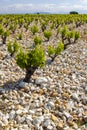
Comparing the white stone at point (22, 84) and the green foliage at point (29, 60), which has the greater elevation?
the green foliage at point (29, 60)

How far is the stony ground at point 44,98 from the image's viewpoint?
9.78m

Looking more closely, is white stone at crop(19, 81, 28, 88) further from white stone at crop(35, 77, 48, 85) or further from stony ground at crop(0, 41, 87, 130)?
white stone at crop(35, 77, 48, 85)

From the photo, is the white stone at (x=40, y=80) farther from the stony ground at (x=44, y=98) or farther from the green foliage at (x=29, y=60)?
the green foliage at (x=29, y=60)

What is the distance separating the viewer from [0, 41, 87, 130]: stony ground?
9.78 m

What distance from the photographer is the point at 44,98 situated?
11.5 metres

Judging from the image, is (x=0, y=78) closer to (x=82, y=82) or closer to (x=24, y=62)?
(x=24, y=62)

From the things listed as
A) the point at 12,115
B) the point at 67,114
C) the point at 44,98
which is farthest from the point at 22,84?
the point at 67,114

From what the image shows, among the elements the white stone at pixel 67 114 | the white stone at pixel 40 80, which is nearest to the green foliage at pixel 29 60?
the white stone at pixel 40 80

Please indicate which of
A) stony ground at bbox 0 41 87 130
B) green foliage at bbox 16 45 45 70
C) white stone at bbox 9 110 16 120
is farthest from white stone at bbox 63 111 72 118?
green foliage at bbox 16 45 45 70

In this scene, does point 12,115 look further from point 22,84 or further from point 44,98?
point 22,84

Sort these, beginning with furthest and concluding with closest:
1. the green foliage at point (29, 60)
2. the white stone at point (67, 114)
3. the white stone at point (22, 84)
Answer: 1. the green foliage at point (29, 60)
2. the white stone at point (22, 84)
3. the white stone at point (67, 114)

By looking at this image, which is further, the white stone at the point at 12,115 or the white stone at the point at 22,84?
the white stone at the point at 22,84

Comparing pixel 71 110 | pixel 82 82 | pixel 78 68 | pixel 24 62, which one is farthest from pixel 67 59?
pixel 71 110

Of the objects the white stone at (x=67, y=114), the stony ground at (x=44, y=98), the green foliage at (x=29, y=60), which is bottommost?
the white stone at (x=67, y=114)
